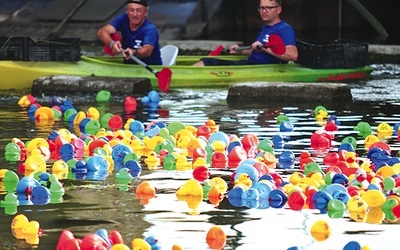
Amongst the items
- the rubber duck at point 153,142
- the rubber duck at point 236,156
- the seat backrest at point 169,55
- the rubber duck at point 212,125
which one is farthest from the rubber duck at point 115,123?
the seat backrest at point 169,55

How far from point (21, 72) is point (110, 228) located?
8593 mm

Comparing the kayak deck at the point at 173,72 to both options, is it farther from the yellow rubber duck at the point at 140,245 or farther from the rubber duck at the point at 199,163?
the yellow rubber duck at the point at 140,245

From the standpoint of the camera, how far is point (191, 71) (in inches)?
594

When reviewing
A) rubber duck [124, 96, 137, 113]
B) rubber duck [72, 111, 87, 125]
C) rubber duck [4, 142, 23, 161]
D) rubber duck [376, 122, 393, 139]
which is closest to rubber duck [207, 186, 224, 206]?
rubber duck [4, 142, 23, 161]

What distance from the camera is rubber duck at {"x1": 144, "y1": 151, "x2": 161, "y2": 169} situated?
29.2 ft

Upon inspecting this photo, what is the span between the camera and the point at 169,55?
52.9 feet

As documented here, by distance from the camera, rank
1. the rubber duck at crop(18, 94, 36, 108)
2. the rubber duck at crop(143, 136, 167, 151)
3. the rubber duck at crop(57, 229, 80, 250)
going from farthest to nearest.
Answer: the rubber duck at crop(18, 94, 36, 108) → the rubber duck at crop(143, 136, 167, 151) → the rubber duck at crop(57, 229, 80, 250)

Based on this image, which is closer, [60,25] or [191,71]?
[191,71]

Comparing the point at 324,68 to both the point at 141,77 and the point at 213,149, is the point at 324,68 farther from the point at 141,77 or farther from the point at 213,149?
the point at 213,149

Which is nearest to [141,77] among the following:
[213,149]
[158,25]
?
[213,149]

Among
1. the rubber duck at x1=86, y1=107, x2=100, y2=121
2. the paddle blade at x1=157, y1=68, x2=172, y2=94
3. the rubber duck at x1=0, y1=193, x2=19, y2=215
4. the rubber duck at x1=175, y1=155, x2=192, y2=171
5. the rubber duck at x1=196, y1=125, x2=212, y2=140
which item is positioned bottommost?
the rubber duck at x1=0, y1=193, x2=19, y2=215

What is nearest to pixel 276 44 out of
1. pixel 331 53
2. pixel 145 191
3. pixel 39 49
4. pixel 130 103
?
pixel 331 53

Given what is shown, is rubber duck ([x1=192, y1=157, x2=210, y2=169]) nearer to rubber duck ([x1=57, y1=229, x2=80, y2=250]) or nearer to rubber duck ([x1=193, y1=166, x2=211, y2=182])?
rubber duck ([x1=193, y1=166, x2=211, y2=182])

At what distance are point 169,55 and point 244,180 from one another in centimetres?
844
